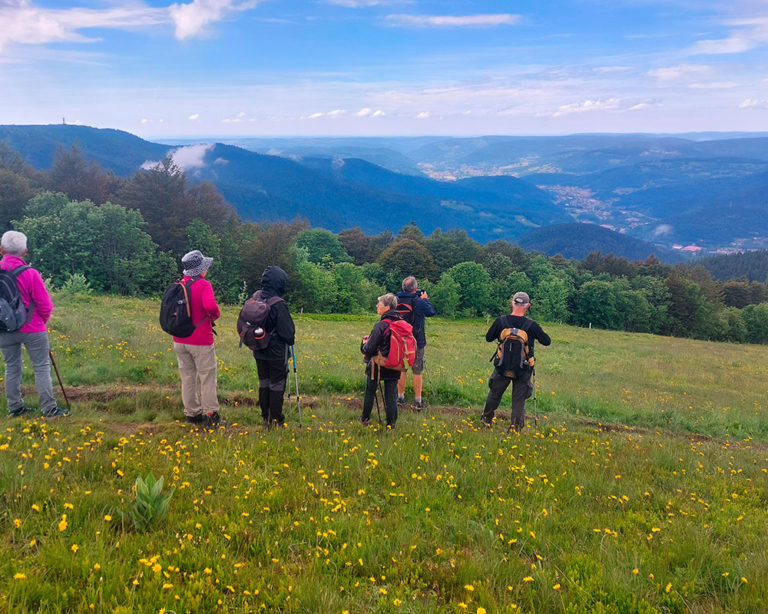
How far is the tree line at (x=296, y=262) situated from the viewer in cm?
4703

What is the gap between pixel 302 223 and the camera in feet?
342

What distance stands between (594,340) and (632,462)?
29893 mm

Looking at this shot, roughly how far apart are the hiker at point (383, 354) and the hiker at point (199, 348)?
2.58 meters

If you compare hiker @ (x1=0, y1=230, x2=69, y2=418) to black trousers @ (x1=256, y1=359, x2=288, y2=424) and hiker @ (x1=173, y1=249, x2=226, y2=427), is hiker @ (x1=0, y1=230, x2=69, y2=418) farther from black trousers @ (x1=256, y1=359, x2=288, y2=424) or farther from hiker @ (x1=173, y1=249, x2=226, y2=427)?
black trousers @ (x1=256, y1=359, x2=288, y2=424)

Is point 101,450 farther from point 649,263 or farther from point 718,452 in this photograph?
point 649,263

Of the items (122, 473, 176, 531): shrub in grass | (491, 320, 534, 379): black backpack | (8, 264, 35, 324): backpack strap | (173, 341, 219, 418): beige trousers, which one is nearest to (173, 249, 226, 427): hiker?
(173, 341, 219, 418): beige trousers

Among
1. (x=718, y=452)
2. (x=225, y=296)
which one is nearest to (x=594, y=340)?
(x=718, y=452)

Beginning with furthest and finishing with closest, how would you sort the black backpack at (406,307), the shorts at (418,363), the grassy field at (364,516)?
the shorts at (418,363)
the black backpack at (406,307)
the grassy field at (364,516)

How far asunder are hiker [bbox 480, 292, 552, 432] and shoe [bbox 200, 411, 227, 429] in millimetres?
5114

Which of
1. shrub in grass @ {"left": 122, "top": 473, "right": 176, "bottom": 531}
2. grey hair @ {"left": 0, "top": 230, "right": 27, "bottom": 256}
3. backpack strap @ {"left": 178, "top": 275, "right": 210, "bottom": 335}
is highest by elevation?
grey hair @ {"left": 0, "top": 230, "right": 27, "bottom": 256}

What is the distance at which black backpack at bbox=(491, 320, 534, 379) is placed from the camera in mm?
8219

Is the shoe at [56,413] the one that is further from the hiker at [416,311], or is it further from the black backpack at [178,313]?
the hiker at [416,311]

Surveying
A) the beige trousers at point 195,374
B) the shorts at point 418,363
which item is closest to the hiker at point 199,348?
the beige trousers at point 195,374

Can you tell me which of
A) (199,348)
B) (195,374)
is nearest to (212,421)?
(195,374)
